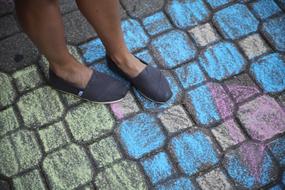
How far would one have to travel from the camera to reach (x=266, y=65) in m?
2.02

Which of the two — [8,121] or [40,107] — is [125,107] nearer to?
[40,107]

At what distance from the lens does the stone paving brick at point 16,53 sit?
81.6 inches

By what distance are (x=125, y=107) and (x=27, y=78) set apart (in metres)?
0.61

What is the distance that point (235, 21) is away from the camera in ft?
7.12

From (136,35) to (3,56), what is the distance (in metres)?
0.82

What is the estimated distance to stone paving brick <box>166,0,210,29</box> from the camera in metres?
2.18

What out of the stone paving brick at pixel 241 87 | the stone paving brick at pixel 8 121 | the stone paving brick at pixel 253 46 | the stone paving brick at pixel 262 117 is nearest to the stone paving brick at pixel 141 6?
the stone paving brick at pixel 253 46

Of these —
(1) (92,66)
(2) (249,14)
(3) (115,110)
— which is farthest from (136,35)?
(2) (249,14)

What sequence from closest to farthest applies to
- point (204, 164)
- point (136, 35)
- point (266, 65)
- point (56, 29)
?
point (56, 29) → point (204, 164) → point (266, 65) → point (136, 35)

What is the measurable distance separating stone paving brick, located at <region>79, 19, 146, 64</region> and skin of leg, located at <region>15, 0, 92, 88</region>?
26cm

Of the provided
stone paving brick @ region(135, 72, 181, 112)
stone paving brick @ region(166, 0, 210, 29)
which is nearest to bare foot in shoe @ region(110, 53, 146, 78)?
stone paving brick @ region(135, 72, 181, 112)

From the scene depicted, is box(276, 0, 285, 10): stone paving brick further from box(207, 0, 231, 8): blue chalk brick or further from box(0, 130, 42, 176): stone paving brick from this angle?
box(0, 130, 42, 176): stone paving brick

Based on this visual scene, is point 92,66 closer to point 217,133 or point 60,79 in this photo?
point 60,79

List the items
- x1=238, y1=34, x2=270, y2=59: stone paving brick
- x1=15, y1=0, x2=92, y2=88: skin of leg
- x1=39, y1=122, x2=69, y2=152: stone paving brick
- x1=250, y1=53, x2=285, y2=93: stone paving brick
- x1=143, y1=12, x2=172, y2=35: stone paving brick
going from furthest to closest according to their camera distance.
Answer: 1. x1=143, y1=12, x2=172, y2=35: stone paving brick
2. x1=238, y1=34, x2=270, y2=59: stone paving brick
3. x1=250, y1=53, x2=285, y2=93: stone paving brick
4. x1=39, y1=122, x2=69, y2=152: stone paving brick
5. x1=15, y1=0, x2=92, y2=88: skin of leg
